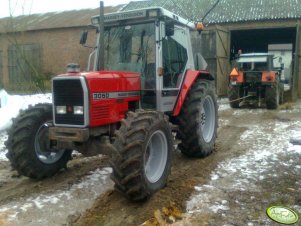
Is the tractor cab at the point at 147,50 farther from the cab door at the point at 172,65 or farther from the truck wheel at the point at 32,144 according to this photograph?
the truck wheel at the point at 32,144

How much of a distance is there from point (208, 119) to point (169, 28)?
2.07 m

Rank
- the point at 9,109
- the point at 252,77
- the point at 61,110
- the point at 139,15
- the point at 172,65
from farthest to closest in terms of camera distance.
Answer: the point at 252,77 < the point at 9,109 < the point at 172,65 < the point at 139,15 < the point at 61,110

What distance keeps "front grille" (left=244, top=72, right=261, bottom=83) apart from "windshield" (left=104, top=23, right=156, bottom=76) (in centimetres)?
917

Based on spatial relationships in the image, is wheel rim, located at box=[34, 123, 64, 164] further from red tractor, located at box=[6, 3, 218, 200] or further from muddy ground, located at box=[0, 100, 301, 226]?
muddy ground, located at box=[0, 100, 301, 226]

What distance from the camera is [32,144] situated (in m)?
5.09

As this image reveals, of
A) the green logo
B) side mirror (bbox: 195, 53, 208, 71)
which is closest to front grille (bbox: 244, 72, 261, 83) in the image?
side mirror (bbox: 195, 53, 208, 71)

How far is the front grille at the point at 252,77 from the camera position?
45.3 feet

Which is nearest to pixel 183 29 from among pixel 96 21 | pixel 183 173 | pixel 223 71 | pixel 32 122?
pixel 96 21

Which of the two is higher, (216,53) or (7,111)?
(216,53)

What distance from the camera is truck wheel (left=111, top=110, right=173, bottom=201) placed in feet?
13.5

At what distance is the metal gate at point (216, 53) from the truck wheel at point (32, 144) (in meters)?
14.0

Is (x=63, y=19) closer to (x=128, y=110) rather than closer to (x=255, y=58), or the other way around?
(x=255, y=58)

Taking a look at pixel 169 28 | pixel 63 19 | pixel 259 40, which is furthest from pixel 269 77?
pixel 63 19

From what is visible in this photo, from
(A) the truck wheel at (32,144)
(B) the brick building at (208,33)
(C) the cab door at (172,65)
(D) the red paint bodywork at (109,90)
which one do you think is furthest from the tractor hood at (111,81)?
(B) the brick building at (208,33)
